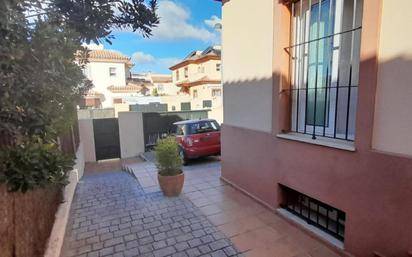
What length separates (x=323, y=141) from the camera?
308cm

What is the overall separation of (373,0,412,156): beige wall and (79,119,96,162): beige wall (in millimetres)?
9486

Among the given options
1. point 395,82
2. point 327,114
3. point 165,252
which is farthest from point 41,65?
point 327,114

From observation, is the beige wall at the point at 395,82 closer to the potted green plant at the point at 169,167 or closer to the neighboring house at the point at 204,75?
the potted green plant at the point at 169,167

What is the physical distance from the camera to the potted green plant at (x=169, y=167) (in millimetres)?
4820

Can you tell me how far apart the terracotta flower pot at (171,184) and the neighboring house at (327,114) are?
3.84 ft

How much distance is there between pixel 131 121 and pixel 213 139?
3.95 metres

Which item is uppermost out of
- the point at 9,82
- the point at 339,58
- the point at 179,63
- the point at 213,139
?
the point at 179,63

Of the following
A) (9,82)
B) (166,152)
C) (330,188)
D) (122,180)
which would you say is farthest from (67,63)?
(122,180)

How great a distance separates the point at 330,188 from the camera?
301 centimetres

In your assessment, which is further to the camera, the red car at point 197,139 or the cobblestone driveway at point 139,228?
the red car at point 197,139

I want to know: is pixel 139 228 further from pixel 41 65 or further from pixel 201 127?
pixel 201 127

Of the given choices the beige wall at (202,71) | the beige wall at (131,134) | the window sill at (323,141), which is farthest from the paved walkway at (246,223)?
the beige wall at (202,71)

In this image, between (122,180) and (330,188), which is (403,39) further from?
(122,180)

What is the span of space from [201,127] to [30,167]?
6.67m
